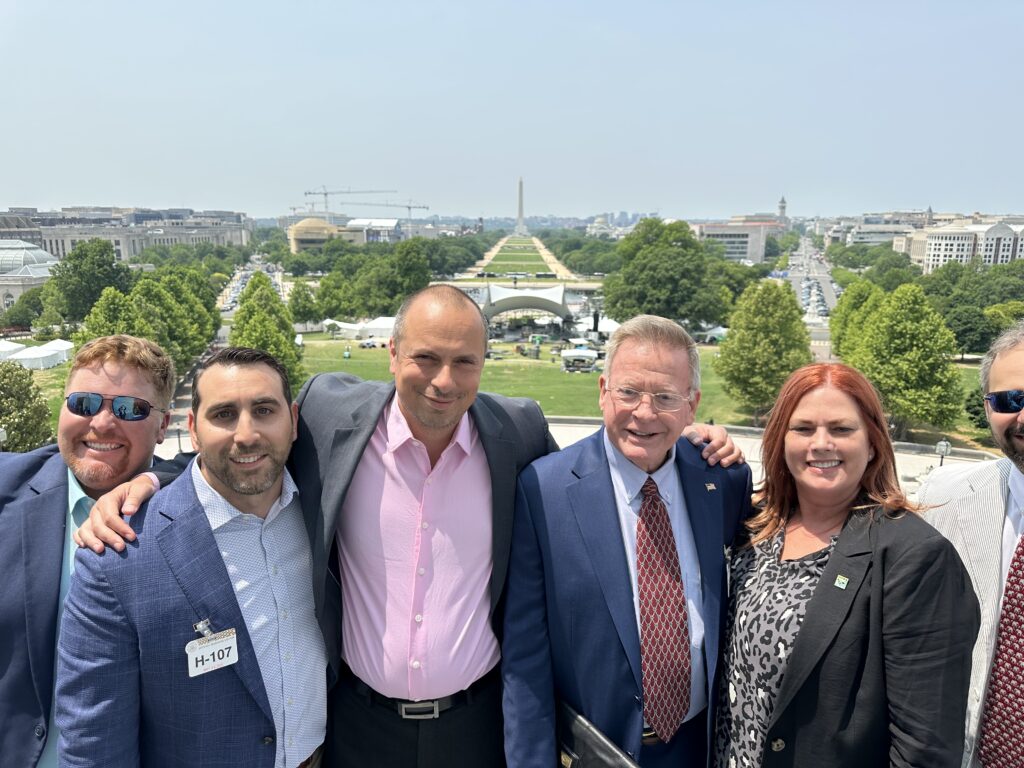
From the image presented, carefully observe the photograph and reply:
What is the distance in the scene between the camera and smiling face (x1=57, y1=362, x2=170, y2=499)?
3.58 meters

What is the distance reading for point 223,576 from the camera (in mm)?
3141

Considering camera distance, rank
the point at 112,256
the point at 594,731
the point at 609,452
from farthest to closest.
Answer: the point at 112,256 < the point at 609,452 < the point at 594,731

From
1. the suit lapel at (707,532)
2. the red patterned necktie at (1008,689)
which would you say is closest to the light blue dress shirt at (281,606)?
the suit lapel at (707,532)

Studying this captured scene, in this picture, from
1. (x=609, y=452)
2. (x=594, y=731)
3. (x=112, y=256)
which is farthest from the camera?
(x=112, y=256)

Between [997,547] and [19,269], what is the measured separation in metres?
85.5

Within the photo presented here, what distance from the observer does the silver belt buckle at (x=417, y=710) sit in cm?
358

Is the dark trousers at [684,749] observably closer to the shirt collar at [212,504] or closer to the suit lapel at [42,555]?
the shirt collar at [212,504]

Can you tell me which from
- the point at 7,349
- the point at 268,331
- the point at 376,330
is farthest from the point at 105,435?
the point at 376,330

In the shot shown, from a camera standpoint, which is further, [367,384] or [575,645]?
[367,384]

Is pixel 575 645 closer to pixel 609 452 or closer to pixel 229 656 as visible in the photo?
pixel 609 452

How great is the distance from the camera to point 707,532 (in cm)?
366

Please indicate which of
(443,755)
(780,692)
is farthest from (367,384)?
(780,692)

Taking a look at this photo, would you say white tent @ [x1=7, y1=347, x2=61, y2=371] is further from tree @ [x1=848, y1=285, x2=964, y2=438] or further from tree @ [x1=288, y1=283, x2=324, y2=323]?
tree @ [x1=848, y1=285, x2=964, y2=438]

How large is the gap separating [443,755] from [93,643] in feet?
5.78
